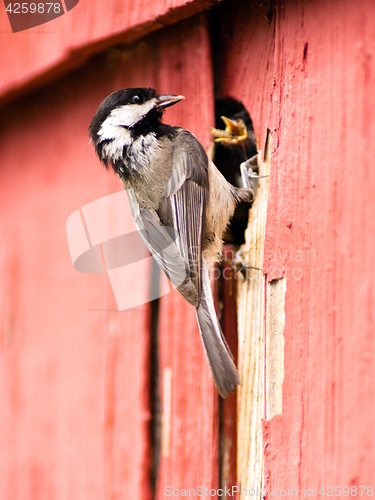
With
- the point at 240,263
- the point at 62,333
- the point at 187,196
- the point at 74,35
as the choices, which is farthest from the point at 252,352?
the point at 74,35

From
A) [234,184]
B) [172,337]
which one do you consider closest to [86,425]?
[172,337]

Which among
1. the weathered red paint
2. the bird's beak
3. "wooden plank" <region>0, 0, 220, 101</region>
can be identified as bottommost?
the weathered red paint

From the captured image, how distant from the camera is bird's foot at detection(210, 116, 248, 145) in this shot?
121cm

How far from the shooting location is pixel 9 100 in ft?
5.39

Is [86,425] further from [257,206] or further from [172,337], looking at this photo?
[257,206]

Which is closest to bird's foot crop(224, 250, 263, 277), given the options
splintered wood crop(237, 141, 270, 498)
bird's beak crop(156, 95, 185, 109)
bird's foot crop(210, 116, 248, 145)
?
splintered wood crop(237, 141, 270, 498)

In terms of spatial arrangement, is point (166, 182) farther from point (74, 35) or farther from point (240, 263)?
point (74, 35)

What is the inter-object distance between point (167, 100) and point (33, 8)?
718mm

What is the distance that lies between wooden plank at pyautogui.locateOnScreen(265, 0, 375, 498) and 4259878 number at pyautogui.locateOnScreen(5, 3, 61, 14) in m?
0.93

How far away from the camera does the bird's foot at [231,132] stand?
1210 millimetres

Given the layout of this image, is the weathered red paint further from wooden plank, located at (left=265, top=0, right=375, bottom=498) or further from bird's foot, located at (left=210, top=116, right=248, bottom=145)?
wooden plank, located at (left=265, top=0, right=375, bottom=498)

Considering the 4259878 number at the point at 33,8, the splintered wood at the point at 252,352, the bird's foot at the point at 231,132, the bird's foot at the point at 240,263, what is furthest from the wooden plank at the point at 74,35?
the bird's foot at the point at 240,263

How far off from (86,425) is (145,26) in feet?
3.94

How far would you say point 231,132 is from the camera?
1.25 meters
